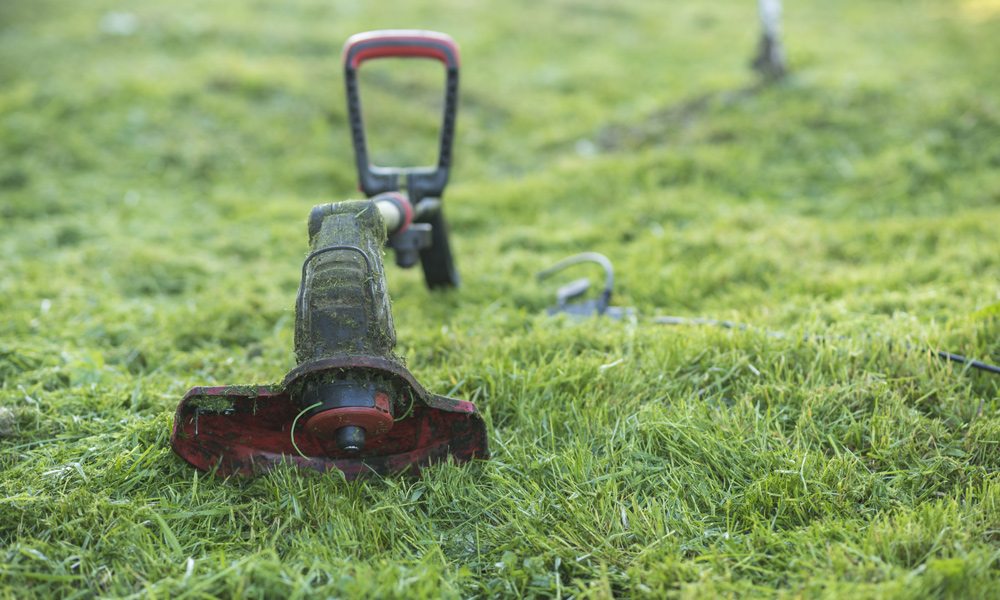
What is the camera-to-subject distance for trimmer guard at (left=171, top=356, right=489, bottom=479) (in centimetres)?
198

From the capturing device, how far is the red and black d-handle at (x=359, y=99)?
3.25m

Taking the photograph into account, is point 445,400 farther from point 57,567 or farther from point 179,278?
point 179,278

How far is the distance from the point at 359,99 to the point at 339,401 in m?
1.79

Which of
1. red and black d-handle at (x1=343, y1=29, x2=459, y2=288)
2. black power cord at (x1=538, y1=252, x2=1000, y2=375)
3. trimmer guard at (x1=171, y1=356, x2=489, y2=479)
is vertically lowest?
black power cord at (x1=538, y1=252, x2=1000, y2=375)

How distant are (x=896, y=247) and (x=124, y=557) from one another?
391cm

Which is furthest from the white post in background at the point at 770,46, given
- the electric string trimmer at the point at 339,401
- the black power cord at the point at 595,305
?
the electric string trimmer at the point at 339,401

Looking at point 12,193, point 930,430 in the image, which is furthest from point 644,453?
point 12,193

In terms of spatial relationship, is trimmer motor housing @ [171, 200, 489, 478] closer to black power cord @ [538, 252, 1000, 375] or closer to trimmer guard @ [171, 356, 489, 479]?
trimmer guard @ [171, 356, 489, 479]

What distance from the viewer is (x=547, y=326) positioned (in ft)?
10.1

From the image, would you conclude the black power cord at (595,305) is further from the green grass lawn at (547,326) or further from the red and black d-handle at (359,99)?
the red and black d-handle at (359,99)

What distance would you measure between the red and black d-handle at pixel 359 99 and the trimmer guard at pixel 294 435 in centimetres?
141

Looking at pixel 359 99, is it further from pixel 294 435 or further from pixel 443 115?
pixel 294 435

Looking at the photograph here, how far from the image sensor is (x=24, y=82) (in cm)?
675

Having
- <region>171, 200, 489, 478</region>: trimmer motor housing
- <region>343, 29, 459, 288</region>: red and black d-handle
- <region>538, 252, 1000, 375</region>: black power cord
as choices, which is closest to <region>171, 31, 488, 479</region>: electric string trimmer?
<region>171, 200, 489, 478</region>: trimmer motor housing
